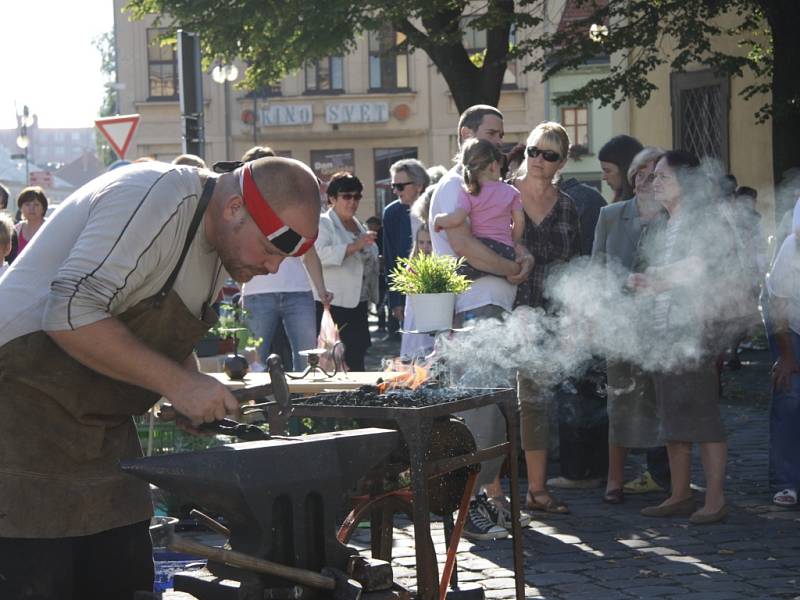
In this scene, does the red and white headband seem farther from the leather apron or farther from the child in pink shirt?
the child in pink shirt

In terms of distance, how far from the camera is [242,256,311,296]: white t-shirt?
8797 mm

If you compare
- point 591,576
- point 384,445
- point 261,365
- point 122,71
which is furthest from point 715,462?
point 122,71

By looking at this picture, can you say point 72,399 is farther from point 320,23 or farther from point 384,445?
point 320,23

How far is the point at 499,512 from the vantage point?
21.6ft

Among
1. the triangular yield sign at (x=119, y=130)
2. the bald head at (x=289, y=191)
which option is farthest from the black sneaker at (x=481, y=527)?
the triangular yield sign at (x=119, y=130)

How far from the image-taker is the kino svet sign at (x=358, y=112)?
3766 centimetres

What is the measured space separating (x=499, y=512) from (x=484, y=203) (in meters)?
1.58

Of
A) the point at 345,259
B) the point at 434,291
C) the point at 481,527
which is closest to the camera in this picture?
the point at 434,291

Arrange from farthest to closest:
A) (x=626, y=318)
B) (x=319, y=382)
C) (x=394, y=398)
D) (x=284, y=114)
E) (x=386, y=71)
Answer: (x=284, y=114) < (x=386, y=71) < (x=626, y=318) < (x=319, y=382) < (x=394, y=398)

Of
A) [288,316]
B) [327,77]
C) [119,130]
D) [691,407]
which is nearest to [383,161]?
[327,77]

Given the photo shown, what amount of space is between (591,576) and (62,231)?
323 cm

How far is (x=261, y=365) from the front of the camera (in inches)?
328

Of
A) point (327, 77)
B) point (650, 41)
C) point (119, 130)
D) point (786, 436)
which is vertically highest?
point (327, 77)

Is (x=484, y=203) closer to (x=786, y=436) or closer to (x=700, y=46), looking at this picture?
(x=786, y=436)
